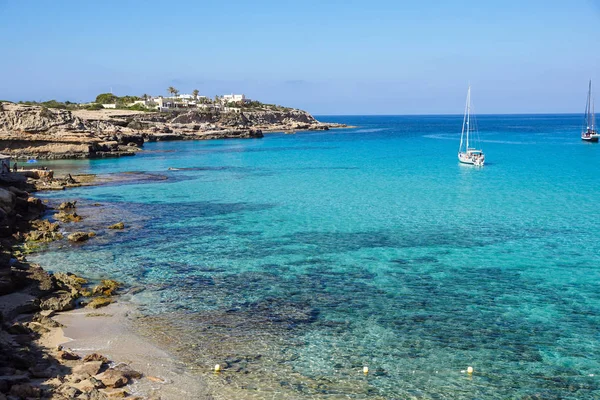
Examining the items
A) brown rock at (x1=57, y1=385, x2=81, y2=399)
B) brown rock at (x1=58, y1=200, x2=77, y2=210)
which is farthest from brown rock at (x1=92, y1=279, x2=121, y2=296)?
brown rock at (x1=58, y1=200, x2=77, y2=210)

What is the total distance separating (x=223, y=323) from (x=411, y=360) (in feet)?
18.6

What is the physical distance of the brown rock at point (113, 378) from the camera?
12045 mm

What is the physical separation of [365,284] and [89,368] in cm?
1011

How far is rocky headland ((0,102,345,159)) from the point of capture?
7325 cm

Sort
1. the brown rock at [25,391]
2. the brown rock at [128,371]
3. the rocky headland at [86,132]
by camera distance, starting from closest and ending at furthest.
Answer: the brown rock at [25,391]
the brown rock at [128,371]
the rocky headland at [86,132]

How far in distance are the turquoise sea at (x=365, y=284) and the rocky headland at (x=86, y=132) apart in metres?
34.7

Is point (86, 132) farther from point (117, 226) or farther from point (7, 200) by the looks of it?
point (117, 226)

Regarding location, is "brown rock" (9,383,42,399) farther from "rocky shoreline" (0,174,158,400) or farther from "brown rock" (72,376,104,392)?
"brown rock" (72,376,104,392)

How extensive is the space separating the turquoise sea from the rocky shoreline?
1.49 m

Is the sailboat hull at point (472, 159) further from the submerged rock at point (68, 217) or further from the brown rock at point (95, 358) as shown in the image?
the brown rock at point (95, 358)

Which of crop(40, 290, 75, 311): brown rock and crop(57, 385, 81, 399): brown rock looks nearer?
crop(57, 385, 81, 399): brown rock

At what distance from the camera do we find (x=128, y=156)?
76.2m

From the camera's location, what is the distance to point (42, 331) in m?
15.0

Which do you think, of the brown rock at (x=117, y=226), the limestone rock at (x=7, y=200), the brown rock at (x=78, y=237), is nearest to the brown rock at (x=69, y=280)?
the brown rock at (x=78, y=237)
